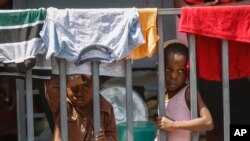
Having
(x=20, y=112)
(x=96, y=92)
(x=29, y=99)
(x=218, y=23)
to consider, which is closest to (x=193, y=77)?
(x=218, y=23)

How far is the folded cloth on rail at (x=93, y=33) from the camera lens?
12.6ft

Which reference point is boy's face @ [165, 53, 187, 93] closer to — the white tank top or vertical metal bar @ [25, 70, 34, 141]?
the white tank top

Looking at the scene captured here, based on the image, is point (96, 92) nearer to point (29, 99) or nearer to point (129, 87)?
point (129, 87)

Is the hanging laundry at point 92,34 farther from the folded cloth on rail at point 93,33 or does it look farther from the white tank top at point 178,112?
the white tank top at point 178,112

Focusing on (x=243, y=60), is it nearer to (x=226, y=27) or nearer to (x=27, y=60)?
(x=226, y=27)

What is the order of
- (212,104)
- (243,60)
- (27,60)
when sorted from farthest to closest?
(212,104), (243,60), (27,60)

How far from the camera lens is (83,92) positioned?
162 inches

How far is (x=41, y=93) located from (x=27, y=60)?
187 cm

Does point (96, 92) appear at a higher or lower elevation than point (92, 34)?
lower

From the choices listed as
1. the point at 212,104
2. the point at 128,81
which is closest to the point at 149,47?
the point at 128,81

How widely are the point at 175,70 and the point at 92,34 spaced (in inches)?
24.1

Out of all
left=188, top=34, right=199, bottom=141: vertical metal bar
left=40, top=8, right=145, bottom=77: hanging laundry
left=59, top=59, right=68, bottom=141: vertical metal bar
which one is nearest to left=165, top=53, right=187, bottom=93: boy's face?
left=188, top=34, right=199, bottom=141: vertical metal bar

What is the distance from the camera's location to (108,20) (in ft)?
12.9

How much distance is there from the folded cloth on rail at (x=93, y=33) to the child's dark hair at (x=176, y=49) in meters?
0.40
